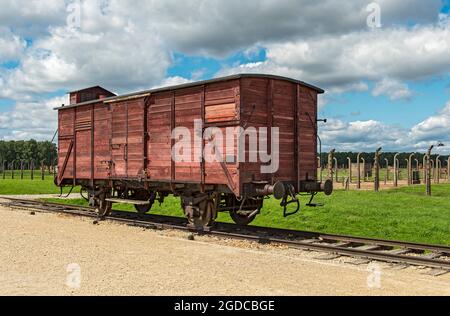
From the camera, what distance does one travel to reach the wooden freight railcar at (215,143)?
38.4 feet

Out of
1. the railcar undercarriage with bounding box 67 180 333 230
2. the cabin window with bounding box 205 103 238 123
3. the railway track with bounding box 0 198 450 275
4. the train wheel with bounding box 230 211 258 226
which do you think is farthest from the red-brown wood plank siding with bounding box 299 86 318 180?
the cabin window with bounding box 205 103 238 123

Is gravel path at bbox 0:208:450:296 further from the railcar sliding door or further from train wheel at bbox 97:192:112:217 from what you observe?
train wheel at bbox 97:192:112:217

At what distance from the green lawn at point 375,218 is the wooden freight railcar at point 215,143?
7.98 ft

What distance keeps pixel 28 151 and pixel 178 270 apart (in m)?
126

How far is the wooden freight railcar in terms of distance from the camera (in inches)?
461

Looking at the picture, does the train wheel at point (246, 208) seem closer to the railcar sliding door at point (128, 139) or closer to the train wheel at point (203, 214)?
the train wheel at point (203, 214)

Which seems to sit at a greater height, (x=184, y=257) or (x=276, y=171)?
(x=276, y=171)

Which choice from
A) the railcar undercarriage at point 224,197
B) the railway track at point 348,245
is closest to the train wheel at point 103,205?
the railcar undercarriage at point 224,197

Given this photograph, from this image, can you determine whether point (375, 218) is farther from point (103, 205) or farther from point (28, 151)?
point (28, 151)

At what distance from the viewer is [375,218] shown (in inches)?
612
